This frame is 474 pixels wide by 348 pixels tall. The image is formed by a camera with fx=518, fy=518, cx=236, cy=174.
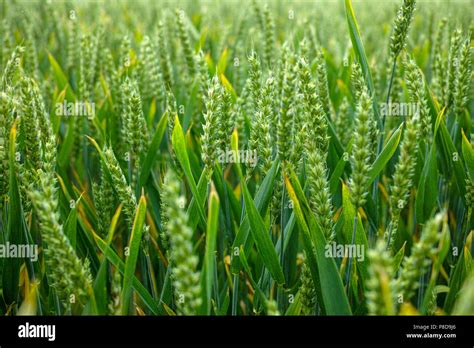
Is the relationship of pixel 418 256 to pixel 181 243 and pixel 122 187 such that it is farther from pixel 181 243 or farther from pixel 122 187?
pixel 122 187

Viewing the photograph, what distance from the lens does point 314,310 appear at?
1256mm

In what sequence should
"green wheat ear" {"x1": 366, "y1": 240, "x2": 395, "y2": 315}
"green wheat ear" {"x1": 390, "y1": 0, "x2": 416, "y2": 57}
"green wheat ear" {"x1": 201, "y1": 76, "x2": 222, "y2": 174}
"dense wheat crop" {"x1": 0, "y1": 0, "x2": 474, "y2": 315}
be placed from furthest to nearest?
"green wheat ear" {"x1": 390, "y1": 0, "x2": 416, "y2": 57} < "green wheat ear" {"x1": 201, "y1": 76, "x2": 222, "y2": 174} < "dense wheat crop" {"x1": 0, "y1": 0, "x2": 474, "y2": 315} < "green wheat ear" {"x1": 366, "y1": 240, "x2": 395, "y2": 315}

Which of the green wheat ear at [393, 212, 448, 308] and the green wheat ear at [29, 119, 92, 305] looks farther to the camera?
the green wheat ear at [29, 119, 92, 305]

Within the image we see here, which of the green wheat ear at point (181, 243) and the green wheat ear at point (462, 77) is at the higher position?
the green wheat ear at point (462, 77)

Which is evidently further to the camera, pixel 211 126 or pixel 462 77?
pixel 462 77

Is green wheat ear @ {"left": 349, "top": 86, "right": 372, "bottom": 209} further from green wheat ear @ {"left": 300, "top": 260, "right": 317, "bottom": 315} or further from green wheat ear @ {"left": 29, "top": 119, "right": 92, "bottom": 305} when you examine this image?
green wheat ear @ {"left": 29, "top": 119, "right": 92, "bottom": 305}

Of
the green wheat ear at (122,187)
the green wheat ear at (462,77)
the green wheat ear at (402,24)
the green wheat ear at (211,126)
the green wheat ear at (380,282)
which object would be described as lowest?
the green wheat ear at (380,282)

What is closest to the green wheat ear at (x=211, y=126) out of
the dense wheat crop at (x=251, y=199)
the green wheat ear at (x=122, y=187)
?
the dense wheat crop at (x=251, y=199)

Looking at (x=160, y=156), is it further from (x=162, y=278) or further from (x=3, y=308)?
(x=3, y=308)

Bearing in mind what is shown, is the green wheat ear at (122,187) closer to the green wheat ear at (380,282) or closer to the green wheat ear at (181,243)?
the green wheat ear at (181,243)

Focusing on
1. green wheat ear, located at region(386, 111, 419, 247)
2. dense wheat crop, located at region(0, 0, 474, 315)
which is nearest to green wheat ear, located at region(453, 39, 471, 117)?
dense wheat crop, located at region(0, 0, 474, 315)

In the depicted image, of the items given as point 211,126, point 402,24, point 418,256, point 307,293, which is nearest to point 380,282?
point 418,256

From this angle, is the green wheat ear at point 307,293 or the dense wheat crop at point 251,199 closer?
the dense wheat crop at point 251,199

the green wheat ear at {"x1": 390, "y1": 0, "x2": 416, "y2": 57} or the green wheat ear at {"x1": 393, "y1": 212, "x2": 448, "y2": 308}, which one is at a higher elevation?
the green wheat ear at {"x1": 390, "y1": 0, "x2": 416, "y2": 57}
